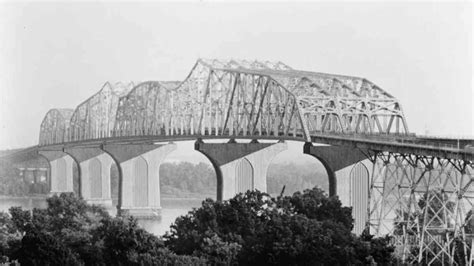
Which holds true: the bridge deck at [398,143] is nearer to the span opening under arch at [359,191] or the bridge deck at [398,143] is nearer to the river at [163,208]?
the span opening under arch at [359,191]

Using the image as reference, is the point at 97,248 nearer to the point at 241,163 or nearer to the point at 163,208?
the point at 241,163

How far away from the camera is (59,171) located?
156500 millimetres

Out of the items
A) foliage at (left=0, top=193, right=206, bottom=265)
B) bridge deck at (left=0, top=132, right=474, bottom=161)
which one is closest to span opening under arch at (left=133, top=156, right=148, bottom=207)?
bridge deck at (left=0, top=132, right=474, bottom=161)

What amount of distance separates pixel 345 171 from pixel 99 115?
270 feet

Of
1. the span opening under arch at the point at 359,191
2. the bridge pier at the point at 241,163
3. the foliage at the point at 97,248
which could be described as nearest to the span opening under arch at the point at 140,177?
the bridge pier at the point at 241,163

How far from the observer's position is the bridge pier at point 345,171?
73062mm

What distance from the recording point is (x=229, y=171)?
297 feet

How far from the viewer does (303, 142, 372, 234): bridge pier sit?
240 ft

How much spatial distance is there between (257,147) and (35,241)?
40685mm

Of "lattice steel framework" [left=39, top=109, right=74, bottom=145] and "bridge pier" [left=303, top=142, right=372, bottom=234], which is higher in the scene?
"lattice steel framework" [left=39, top=109, right=74, bottom=145]

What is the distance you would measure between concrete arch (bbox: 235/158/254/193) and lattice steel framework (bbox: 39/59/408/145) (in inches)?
→ 100

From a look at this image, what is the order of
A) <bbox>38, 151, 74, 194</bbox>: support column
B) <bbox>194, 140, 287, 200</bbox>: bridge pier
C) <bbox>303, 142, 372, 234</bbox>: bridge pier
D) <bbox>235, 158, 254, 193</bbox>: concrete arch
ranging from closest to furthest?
1. <bbox>303, 142, 372, 234</bbox>: bridge pier
2. <bbox>194, 140, 287, 200</bbox>: bridge pier
3. <bbox>235, 158, 254, 193</bbox>: concrete arch
4. <bbox>38, 151, 74, 194</bbox>: support column

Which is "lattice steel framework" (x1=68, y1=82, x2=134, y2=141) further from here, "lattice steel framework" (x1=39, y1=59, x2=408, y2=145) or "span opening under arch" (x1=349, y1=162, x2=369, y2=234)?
"span opening under arch" (x1=349, y1=162, x2=369, y2=234)

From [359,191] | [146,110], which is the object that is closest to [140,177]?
[146,110]
